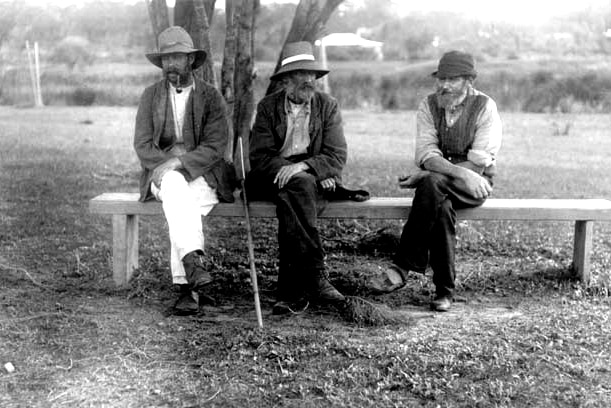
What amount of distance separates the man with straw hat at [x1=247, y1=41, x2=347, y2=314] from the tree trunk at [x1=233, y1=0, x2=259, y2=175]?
92 centimetres

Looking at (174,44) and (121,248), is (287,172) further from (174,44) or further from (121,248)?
(121,248)

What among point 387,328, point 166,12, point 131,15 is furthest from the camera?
point 131,15

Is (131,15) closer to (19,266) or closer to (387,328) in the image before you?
(19,266)

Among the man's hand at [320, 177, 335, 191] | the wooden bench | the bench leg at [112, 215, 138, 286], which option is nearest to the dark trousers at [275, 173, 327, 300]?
the man's hand at [320, 177, 335, 191]

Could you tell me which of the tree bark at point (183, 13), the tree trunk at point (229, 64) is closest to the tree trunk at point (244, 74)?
the tree trunk at point (229, 64)

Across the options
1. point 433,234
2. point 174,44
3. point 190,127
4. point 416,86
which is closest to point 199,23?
point 174,44

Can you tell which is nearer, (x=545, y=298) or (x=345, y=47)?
(x=545, y=298)

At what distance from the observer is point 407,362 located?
3.89 meters

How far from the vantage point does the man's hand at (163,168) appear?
495cm

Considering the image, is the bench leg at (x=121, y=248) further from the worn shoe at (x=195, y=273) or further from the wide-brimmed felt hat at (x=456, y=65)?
the wide-brimmed felt hat at (x=456, y=65)

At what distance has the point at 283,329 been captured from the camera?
4.44 metres

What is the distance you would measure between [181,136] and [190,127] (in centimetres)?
9

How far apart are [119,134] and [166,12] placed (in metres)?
6.88

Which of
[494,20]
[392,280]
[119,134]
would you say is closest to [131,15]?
[119,134]
